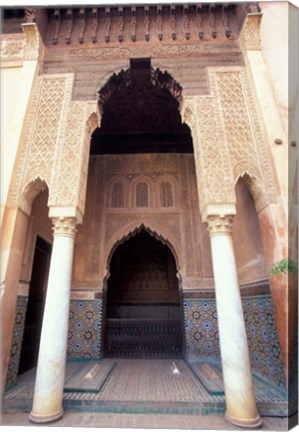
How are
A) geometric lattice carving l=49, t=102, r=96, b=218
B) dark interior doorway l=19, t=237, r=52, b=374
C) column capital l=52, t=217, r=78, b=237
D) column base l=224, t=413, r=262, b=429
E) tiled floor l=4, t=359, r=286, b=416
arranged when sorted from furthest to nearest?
dark interior doorway l=19, t=237, r=52, b=374, geometric lattice carving l=49, t=102, r=96, b=218, column capital l=52, t=217, r=78, b=237, tiled floor l=4, t=359, r=286, b=416, column base l=224, t=413, r=262, b=429

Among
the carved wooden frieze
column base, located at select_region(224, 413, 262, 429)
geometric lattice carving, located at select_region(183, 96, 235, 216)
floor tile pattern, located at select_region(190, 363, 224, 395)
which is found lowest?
column base, located at select_region(224, 413, 262, 429)

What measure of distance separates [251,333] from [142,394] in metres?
1.77

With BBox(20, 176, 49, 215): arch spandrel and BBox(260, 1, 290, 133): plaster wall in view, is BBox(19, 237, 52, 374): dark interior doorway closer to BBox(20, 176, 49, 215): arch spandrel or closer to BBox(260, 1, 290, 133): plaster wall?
BBox(20, 176, 49, 215): arch spandrel

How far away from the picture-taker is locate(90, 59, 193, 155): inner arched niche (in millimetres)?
4195

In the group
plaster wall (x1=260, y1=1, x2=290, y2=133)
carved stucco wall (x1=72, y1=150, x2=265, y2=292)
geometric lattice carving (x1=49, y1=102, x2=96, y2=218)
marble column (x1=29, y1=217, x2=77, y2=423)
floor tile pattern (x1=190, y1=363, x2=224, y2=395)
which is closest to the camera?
marble column (x1=29, y1=217, x2=77, y2=423)

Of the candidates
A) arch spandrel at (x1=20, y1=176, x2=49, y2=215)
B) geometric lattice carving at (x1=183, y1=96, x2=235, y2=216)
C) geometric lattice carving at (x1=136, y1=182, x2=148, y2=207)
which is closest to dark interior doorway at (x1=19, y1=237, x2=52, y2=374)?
arch spandrel at (x1=20, y1=176, x2=49, y2=215)

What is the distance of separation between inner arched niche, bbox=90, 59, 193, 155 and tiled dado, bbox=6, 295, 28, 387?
311 centimetres

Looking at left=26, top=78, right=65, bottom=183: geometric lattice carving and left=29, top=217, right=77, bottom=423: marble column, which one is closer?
left=29, top=217, right=77, bottom=423: marble column

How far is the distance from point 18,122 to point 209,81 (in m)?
2.79

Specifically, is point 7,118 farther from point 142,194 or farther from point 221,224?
point 221,224

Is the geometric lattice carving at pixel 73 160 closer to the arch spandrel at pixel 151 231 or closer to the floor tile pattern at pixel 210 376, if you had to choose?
the arch spandrel at pixel 151 231

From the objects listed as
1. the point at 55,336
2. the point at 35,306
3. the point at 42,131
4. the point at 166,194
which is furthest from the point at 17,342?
the point at 166,194

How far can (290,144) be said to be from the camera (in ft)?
10.4

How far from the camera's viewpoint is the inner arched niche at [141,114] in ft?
13.8
